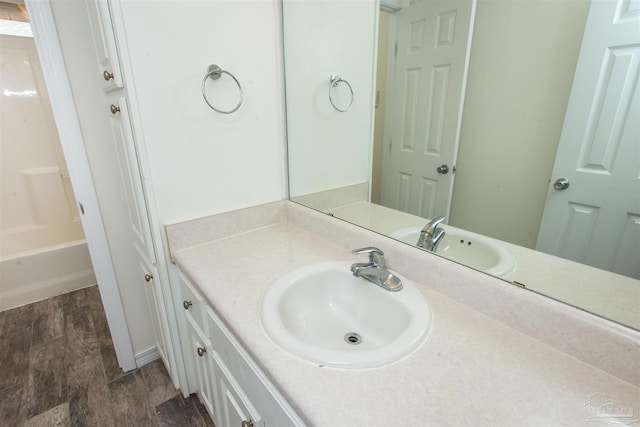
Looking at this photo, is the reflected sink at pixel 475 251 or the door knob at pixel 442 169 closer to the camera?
the reflected sink at pixel 475 251

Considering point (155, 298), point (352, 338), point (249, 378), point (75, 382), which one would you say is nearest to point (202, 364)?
point (155, 298)

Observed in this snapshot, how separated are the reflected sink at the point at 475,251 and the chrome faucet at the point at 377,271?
13cm

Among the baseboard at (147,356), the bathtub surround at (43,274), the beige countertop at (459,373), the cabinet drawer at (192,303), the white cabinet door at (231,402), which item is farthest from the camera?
the bathtub surround at (43,274)

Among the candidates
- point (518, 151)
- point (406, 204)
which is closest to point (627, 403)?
point (518, 151)

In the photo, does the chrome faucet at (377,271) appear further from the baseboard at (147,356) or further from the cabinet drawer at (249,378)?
the baseboard at (147,356)

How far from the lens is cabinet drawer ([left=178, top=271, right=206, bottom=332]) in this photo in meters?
1.01

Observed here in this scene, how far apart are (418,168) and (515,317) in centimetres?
52

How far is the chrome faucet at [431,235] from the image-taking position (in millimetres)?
937

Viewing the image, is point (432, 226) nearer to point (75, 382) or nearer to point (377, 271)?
point (377, 271)

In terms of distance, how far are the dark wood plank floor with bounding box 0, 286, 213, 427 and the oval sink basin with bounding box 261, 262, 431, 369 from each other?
856mm

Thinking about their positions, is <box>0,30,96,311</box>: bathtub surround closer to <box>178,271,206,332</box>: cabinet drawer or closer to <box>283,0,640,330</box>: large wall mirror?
<box>178,271,206,332</box>: cabinet drawer

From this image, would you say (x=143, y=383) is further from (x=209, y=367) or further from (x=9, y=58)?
(x=9, y=58)

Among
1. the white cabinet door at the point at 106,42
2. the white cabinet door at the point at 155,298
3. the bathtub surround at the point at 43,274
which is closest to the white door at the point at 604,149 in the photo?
the white cabinet door at the point at 106,42

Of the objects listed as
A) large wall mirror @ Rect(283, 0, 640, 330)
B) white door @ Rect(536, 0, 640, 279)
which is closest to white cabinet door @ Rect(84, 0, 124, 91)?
large wall mirror @ Rect(283, 0, 640, 330)
